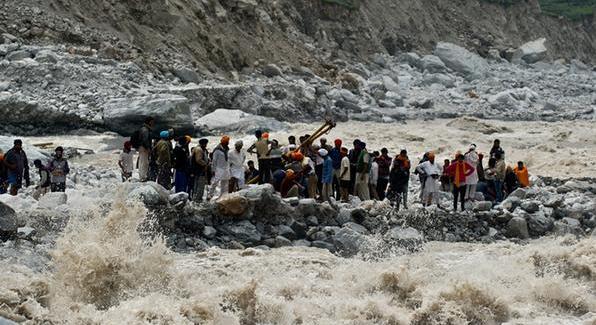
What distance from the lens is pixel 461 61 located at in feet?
166

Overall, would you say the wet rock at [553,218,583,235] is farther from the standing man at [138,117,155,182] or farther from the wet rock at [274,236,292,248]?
the standing man at [138,117,155,182]

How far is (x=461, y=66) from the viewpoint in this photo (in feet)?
164

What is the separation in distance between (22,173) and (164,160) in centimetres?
233

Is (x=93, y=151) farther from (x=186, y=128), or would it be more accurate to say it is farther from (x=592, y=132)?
(x=592, y=132)

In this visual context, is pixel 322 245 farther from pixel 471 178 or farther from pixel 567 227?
pixel 567 227

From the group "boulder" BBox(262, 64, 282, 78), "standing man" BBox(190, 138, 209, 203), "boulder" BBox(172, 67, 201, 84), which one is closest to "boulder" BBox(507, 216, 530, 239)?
"standing man" BBox(190, 138, 209, 203)

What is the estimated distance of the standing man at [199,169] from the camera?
498 inches

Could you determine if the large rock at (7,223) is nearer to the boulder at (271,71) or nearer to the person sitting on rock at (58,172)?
the person sitting on rock at (58,172)

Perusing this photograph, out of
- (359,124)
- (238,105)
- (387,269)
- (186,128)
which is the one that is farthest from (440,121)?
(387,269)

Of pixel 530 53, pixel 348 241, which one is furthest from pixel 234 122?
pixel 530 53

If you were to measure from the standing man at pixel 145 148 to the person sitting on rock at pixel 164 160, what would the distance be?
0.75m

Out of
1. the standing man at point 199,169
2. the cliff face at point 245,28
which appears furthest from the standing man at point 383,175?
the cliff face at point 245,28

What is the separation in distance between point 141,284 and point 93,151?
13.4m

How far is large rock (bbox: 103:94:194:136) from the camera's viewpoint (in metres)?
23.8
